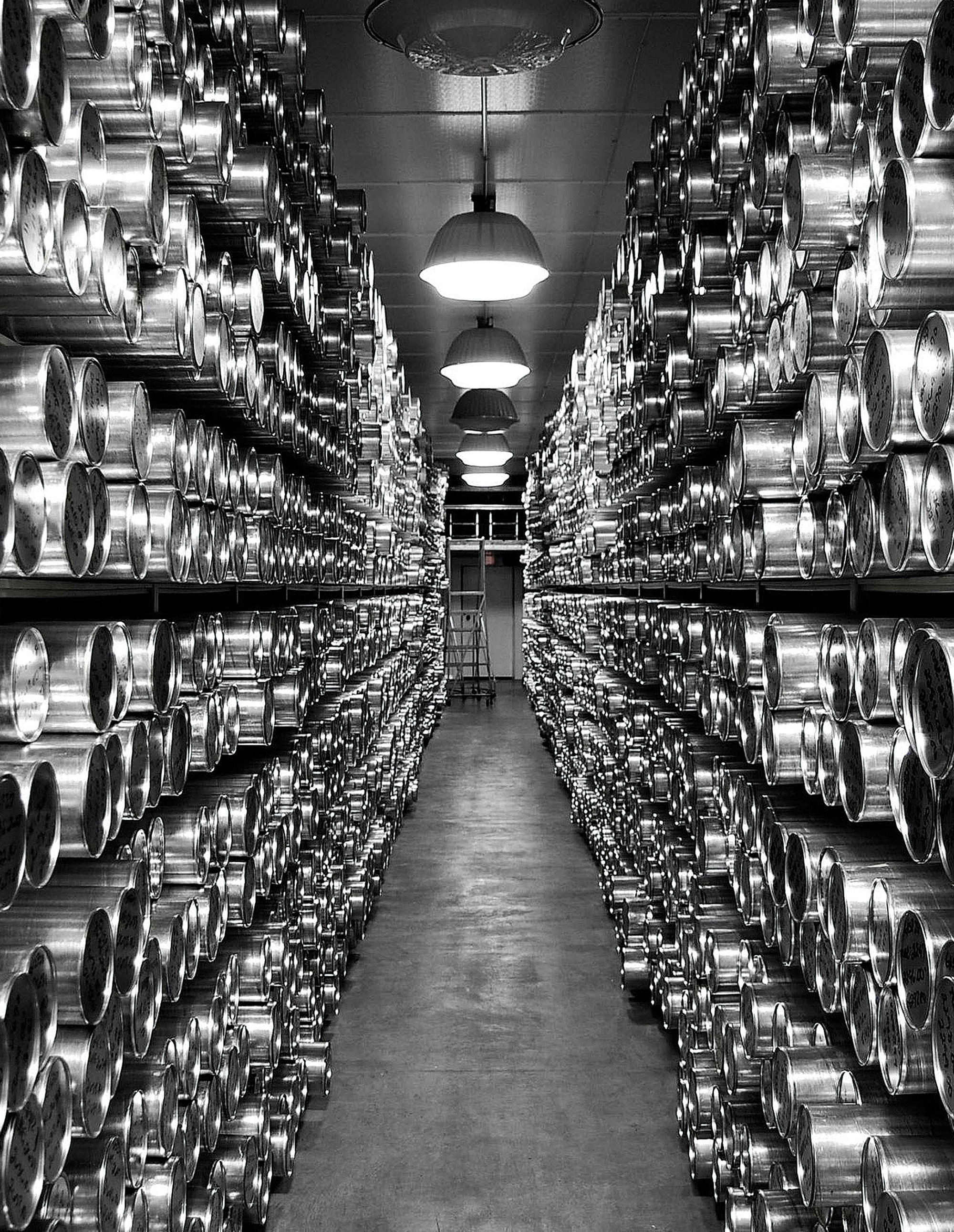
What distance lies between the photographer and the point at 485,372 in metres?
8.23

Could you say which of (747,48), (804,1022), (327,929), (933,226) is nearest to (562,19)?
(747,48)

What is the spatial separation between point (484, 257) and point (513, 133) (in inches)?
50.9

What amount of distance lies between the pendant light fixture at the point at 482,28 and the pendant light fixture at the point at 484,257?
76.1 inches

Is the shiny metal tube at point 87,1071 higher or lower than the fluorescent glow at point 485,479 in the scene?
Result: lower

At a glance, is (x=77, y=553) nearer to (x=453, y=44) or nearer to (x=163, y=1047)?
(x=163, y=1047)

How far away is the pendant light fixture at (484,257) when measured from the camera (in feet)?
18.9

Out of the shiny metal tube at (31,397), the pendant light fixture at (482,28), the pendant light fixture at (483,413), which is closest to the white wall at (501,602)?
the pendant light fixture at (483,413)

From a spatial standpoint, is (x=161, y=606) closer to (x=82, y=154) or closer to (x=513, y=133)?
(x=82, y=154)

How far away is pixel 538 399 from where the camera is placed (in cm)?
1598

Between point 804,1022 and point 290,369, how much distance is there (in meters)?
2.66

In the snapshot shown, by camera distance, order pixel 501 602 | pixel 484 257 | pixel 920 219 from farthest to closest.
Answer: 1. pixel 501 602
2. pixel 484 257
3. pixel 920 219

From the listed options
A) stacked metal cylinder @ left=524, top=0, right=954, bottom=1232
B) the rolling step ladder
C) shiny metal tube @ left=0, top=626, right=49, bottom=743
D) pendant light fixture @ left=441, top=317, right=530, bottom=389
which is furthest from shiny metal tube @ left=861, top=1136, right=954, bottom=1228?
the rolling step ladder

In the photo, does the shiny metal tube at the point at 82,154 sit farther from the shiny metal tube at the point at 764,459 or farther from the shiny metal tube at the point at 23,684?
the shiny metal tube at the point at 764,459

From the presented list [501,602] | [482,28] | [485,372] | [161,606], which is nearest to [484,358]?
[485,372]
